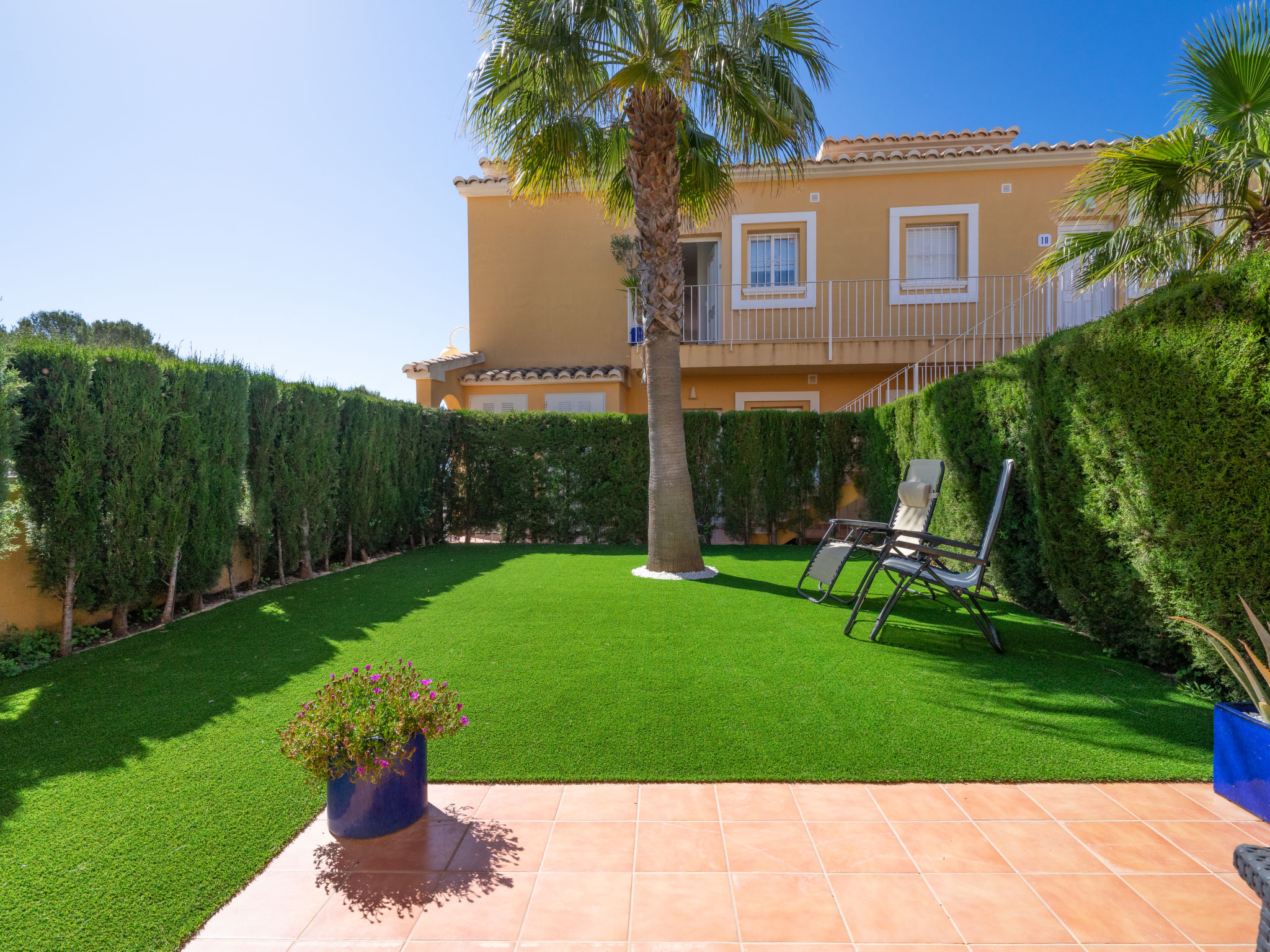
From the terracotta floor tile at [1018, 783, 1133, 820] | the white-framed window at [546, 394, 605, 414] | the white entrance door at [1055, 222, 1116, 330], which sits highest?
the white entrance door at [1055, 222, 1116, 330]

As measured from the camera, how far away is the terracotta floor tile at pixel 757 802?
2.48 metres

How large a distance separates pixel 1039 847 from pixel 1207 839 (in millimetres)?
610

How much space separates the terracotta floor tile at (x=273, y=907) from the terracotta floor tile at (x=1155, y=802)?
9.52ft

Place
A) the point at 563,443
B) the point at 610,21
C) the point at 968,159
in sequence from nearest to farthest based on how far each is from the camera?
the point at 610,21 < the point at 563,443 < the point at 968,159

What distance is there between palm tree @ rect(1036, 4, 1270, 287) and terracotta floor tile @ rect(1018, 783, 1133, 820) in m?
3.49

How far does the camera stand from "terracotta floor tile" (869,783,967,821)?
247 centimetres

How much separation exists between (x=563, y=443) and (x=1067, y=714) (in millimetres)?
8425

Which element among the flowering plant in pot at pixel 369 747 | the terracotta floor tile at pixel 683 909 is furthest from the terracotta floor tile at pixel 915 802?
the flowering plant in pot at pixel 369 747

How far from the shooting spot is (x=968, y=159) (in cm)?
1271

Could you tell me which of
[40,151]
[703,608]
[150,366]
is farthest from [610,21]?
[40,151]

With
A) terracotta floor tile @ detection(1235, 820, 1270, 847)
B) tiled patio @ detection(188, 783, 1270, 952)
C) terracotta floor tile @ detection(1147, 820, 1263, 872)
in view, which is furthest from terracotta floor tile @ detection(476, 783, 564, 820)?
terracotta floor tile @ detection(1235, 820, 1270, 847)

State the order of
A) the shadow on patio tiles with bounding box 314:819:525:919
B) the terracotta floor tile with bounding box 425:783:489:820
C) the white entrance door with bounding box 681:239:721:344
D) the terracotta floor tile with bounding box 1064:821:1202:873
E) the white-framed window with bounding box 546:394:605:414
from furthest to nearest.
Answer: the white-framed window with bounding box 546:394:605:414
the white entrance door with bounding box 681:239:721:344
the terracotta floor tile with bounding box 425:783:489:820
the terracotta floor tile with bounding box 1064:821:1202:873
the shadow on patio tiles with bounding box 314:819:525:919

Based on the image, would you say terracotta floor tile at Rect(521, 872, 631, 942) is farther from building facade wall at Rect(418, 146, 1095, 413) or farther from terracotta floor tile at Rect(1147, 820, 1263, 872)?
building facade wall at Rect(418, 146, 1095, 413)

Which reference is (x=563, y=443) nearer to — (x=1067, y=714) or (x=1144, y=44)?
(x=1067, y=714)
